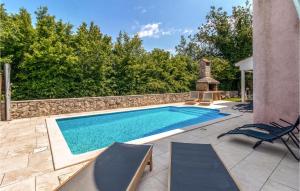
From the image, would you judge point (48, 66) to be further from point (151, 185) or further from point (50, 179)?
point (151, 185)

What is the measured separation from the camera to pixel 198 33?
28.7 metres

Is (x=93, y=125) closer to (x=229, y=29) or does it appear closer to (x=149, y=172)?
(x=149, y=172)

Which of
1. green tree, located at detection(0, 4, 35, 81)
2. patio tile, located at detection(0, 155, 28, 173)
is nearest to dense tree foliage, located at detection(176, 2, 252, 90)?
green tree, located at detection(0, 4, 35, 81)

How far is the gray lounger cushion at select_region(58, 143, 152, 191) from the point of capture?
2400 millimetres

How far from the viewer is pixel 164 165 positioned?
12.5 feet

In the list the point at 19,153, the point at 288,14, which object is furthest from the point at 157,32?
the point at 19,153

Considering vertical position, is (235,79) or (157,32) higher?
(157,32)

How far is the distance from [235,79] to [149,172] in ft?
77.0

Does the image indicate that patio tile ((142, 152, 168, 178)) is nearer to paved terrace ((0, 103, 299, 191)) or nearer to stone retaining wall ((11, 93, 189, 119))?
paved terrace ((0, 103, 299, 191))

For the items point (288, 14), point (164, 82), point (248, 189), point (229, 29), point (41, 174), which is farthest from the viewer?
point (229, 29)

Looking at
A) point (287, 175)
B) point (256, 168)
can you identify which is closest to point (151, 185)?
point (256, 168)

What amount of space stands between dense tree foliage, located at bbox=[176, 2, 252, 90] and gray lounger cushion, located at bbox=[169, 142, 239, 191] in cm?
1979

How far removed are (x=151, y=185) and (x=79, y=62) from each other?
1114 centimetres

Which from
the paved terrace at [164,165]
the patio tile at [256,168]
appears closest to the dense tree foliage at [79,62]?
the paved terrace at [164,165]
